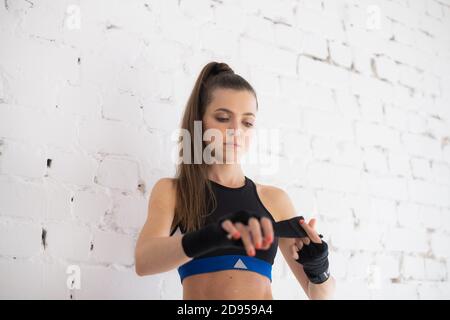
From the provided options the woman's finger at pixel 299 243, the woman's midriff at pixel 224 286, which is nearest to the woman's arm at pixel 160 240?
the woman's midriff at pixel 224 286

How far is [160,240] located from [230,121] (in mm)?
343

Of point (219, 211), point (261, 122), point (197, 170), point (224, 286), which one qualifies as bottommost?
point (224, 286)

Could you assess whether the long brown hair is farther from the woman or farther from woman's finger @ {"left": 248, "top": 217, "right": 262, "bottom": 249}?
woman's finger @ {"left": 248, "top": 217, "right": 262, "bottom": 249}

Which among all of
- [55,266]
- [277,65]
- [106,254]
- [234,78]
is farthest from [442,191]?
→ [55,266]

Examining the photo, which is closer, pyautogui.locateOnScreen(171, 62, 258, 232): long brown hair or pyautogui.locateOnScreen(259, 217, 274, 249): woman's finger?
pyautogui.locateOnScreen(259, 217, 274, 249): woman's finger

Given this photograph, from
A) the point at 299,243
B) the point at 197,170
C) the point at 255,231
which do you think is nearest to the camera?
the point at 255,231

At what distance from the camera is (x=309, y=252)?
3.51 feet

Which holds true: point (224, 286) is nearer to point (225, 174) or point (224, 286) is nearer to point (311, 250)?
point (311, 250)

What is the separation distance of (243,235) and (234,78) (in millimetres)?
574

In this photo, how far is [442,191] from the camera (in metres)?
1.84

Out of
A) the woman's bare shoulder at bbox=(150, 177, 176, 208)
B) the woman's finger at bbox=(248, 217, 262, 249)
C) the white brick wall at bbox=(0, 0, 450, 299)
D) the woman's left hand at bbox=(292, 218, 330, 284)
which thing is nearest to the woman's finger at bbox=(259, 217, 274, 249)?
the woman's finger at bbox=(248, 217, 262, 249)

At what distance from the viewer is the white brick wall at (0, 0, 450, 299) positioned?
1.14 meters

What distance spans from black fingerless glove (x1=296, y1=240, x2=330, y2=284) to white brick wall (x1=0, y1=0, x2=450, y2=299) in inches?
12.2

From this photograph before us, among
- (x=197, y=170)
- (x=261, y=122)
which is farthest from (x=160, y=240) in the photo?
(x=261, y=122)
